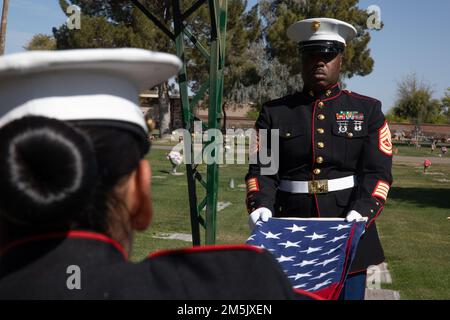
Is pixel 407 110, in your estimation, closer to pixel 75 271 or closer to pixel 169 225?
pixel 169 225

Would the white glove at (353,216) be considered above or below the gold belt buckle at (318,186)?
below

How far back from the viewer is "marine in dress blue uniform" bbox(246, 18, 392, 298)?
11.0 ft

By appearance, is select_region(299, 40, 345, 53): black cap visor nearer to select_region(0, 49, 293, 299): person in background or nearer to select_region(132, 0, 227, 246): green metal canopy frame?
select_region(132, 0, 227, 246): green metal canopy frame

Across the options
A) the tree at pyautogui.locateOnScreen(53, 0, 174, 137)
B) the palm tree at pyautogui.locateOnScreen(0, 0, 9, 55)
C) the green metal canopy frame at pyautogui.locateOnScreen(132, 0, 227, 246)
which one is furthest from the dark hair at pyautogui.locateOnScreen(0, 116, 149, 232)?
the tree at pyautogui.locateOnScreen(53, 0, 174, 137)

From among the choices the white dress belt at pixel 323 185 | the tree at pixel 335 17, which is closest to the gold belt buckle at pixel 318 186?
the white dress belt at pixel 323 185

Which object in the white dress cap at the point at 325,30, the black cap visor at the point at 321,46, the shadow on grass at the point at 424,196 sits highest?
the white dress cap at the point at 325,30

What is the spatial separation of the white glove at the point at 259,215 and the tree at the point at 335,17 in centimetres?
3338

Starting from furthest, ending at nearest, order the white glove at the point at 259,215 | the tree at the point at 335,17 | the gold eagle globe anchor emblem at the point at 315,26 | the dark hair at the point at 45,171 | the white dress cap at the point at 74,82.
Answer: the tree at the point at 335,17 < the gold eagle globe anchor emblem at the point at 315,26 < the white glove at the point at 259,215 < the white dress cap at the point at 74,82 < the dark hair at the point at 45,171

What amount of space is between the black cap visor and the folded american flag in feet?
3.17

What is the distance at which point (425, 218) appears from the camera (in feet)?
34.8

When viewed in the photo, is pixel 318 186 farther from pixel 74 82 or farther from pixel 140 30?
pixel 140 30

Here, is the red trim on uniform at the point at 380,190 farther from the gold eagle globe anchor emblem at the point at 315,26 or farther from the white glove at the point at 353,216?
the gold eagle globe anchor emblem at the point at 315,26

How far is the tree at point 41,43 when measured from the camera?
130 feet
